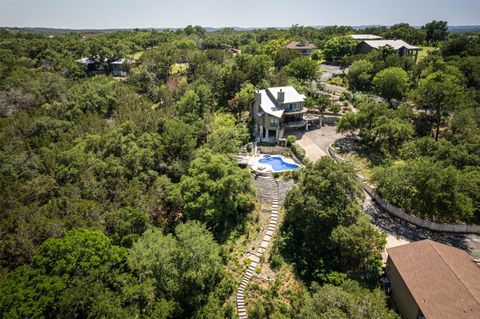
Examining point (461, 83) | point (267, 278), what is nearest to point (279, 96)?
point (267, 278)

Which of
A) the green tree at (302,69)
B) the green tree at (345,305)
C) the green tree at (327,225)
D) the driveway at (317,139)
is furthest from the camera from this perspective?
the green tree at (302,69)

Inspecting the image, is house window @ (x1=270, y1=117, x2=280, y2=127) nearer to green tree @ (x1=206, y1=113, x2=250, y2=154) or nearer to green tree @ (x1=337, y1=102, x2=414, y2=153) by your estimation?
green tree @ (x1=206, y1=113, x2=250, y2=154)

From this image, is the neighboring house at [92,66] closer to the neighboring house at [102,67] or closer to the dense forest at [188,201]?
the neighboring house at [102,67]

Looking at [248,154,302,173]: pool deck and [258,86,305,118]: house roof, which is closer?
[248,154,302,173]: pool deck

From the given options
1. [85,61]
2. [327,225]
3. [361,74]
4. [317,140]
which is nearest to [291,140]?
[317,140]

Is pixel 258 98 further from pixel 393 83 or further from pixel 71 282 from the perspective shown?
pixel 71 282

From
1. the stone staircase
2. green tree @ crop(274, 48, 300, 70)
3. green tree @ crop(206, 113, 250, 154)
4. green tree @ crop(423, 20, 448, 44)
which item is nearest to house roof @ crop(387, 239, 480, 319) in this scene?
the stone staircase

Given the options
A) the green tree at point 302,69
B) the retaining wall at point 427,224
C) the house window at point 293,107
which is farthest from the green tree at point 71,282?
the green tree at point 302,69
